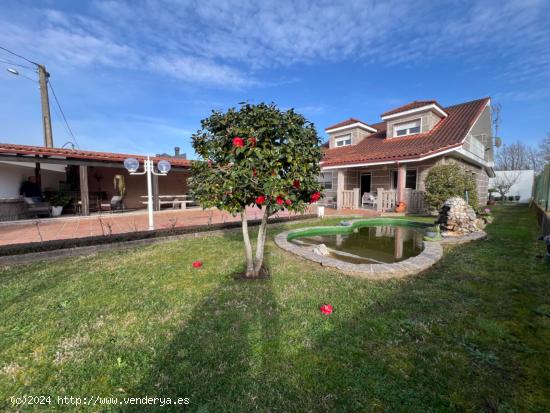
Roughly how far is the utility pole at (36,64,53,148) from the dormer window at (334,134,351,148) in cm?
1798

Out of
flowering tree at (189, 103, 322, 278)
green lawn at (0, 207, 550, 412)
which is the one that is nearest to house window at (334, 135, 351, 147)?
green lawn at (0, 207, 550, 412)

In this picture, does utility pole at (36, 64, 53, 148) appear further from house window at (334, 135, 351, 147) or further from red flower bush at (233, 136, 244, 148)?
house window at (334, 135, 351, 147)

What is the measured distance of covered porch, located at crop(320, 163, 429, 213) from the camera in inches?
473

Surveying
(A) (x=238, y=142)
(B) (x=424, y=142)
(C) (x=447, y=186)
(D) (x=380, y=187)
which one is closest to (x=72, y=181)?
(A) (x=238, y=142)

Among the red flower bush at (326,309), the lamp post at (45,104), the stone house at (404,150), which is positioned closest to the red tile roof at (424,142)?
the stone house at (404,150)

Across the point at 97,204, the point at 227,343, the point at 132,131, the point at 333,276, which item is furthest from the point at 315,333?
the point at 132,131

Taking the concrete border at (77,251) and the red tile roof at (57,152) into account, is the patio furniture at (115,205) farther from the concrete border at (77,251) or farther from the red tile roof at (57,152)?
the concrete border at (77,251)

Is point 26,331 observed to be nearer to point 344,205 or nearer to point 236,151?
point 236,151

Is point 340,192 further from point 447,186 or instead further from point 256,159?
point 256,159

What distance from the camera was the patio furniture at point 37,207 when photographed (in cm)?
1047

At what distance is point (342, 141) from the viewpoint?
18.6 metres

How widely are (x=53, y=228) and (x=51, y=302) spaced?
22.5ft

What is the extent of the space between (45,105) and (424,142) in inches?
810

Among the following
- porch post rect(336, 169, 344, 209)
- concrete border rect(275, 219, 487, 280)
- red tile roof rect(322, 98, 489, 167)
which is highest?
red tile roof rect(322, 98, 489, 167)
